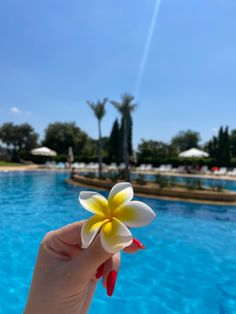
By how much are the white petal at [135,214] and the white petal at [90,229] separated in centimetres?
5

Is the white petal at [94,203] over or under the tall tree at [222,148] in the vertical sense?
under

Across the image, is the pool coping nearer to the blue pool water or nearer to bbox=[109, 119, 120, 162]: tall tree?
the blue pool water

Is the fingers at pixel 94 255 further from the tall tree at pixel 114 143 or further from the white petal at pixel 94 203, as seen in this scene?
the tall tree at pixel 114 143

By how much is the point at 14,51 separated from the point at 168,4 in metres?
9.42

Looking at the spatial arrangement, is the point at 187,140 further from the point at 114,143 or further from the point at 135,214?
the point at 135,214

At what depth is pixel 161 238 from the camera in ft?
21.6

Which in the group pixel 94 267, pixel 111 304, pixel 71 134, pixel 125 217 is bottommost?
pixel 111 304

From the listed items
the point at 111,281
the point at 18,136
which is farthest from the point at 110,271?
the point at 18,136

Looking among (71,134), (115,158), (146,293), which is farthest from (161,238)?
(71,134)

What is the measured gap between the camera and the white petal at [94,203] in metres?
0.71

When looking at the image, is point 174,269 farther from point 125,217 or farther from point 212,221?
point 125,217

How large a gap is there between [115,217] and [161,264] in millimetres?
4955

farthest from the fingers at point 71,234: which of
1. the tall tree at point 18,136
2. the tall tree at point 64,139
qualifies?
the tall tree at point 18,136

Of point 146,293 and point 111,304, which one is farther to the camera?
point 146,293
